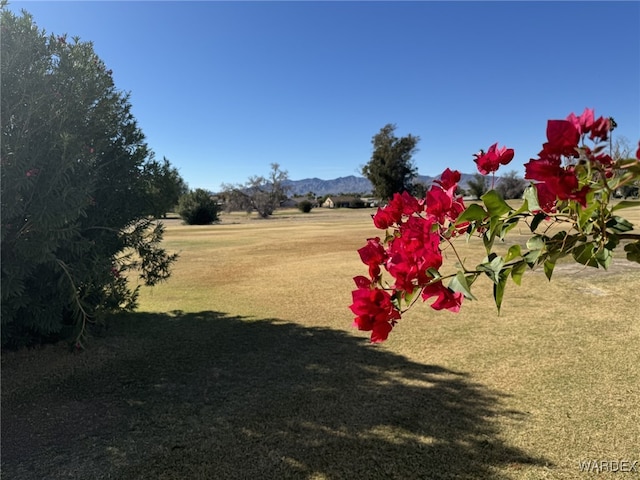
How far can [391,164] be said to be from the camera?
5534 cm

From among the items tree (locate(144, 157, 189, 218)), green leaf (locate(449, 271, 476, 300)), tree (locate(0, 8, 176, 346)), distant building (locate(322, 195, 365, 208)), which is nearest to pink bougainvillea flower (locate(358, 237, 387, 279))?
green leaf (locate(449, 271, 476, 300))

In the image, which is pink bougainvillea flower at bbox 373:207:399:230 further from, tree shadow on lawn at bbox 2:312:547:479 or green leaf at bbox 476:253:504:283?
tree shadow on lawn at bbox 2:312:547:479

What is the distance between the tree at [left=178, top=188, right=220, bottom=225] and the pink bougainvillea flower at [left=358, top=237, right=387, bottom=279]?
4591 centimetres

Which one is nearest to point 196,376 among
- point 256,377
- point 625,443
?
point 256,377

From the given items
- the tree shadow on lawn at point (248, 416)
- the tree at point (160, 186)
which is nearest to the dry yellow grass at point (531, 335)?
the tree shadow on lawn at point (248, 416)

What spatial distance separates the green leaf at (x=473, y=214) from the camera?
1242 millimetres

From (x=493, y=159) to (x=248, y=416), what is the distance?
3.24 meters

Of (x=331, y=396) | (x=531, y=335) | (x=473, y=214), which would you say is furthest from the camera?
(x=531, y=335)

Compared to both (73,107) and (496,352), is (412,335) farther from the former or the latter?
(73,107)

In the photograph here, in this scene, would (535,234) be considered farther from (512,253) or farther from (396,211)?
(396,211)

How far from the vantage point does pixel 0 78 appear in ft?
13.4

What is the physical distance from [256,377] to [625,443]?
3.45 metres

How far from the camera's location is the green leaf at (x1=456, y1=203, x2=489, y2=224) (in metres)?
1.24

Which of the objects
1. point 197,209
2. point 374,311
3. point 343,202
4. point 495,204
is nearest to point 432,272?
point 374,311
